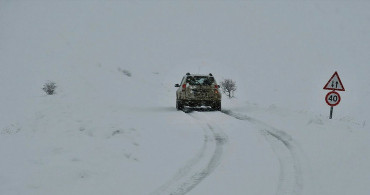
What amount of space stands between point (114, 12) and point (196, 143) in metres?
92.2

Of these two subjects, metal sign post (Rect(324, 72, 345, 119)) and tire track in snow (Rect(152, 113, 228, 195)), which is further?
metal sign post (Rect(324, 72, 345, 119))

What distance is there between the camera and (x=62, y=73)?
29438 millimetres

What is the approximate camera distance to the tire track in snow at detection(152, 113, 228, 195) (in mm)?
5477

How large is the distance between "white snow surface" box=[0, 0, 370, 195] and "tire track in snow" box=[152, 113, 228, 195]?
1.2 inches

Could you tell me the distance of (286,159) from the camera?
23.6ft

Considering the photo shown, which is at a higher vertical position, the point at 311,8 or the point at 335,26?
the point at 311,8

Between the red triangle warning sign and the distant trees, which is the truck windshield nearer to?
the red triangle warning sign

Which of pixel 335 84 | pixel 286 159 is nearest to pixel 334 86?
pixel 335 84

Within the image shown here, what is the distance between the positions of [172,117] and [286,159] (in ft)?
22.7

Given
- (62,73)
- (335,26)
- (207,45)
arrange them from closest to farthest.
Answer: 1. (62,73)
2. (207,45)
3. (335,26)

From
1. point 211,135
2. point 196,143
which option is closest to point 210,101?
point 211,135

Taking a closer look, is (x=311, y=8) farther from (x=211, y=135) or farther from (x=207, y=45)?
(x=211, y=135)

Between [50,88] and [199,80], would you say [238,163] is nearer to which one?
[199,80]

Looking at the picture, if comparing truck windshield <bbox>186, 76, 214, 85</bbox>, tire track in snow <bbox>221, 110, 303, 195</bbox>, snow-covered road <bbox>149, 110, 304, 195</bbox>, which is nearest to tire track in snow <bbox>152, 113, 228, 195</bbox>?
snow-covered road <bbox>149, 110, 304, 195</bbox>
